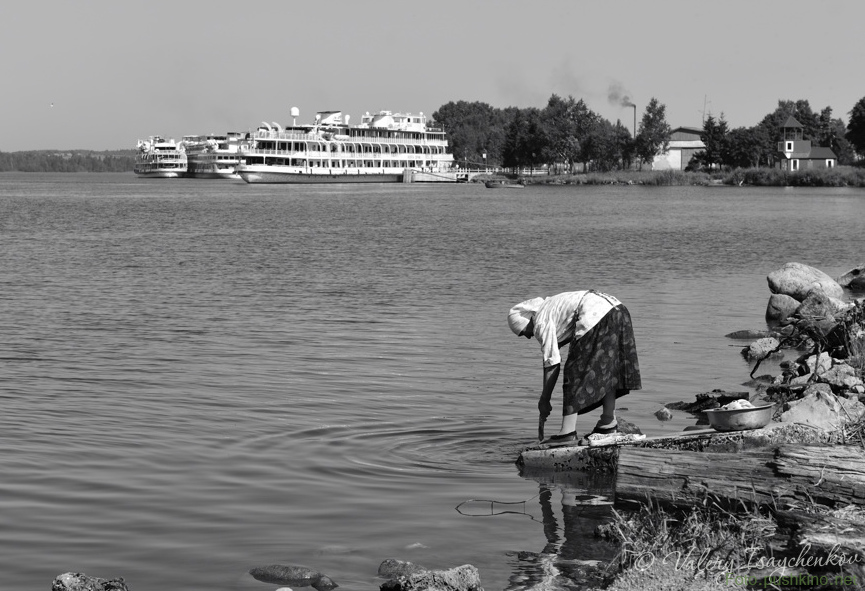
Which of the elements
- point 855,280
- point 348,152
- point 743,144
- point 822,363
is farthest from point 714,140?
point 822,363

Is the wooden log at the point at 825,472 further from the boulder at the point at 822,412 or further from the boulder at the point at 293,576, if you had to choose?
the boulder at the point at 293,576

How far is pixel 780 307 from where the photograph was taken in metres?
20.2

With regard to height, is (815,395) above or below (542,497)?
above

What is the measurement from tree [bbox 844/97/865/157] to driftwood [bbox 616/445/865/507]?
12909 cm

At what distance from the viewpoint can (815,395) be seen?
10031 mm

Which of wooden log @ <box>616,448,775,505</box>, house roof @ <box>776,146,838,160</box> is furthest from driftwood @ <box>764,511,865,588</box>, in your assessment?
house roof @ <box>776,146,838,160</box>

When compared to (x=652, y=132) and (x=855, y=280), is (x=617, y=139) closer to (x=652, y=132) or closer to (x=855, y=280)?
(x=652, y=132)

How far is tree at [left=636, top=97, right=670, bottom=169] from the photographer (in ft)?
474

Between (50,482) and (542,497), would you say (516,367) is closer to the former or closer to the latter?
(542,497)

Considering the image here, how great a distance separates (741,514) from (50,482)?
5.91m

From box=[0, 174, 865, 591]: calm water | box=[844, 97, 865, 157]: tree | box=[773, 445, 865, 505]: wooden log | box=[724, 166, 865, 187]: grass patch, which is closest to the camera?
box=[773, 445, 865, 505]: wooden log

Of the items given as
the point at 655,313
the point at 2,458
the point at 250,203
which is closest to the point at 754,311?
the point at 655,313

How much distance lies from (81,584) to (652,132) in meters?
144

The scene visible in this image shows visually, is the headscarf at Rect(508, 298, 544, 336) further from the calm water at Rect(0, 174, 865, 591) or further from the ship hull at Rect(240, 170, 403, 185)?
the ship hull at Rect(240, 170, 403, 185)
